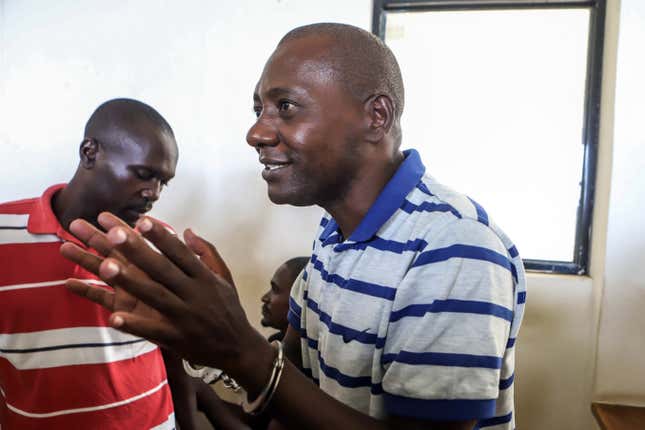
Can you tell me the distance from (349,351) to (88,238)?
1.42 ft

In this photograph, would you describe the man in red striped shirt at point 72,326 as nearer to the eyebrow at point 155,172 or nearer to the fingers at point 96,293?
the eyebrow at point 155,172

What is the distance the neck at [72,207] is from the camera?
1.16 metres

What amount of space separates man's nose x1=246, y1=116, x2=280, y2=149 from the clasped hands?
0.33 meters

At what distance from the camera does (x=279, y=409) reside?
1.86 feet

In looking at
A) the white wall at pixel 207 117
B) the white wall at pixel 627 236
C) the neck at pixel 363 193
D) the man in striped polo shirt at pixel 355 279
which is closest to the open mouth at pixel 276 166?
the man in striped polo shirt at pixel 355 279

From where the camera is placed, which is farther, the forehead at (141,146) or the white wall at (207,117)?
the white wall at (207,117)

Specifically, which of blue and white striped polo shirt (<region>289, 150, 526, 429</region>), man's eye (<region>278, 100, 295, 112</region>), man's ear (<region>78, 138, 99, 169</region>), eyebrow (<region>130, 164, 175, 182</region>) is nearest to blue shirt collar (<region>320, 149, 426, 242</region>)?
blue and white striped polo shirt (<region>289, 150, 526, 429</region>)

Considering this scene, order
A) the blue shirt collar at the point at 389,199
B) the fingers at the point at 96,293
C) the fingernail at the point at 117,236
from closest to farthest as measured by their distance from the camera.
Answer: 1. the fingernail at the point at 117,236
2. the fingers at the point at 96,293
3. the blue shirt collar at the point at 389,199

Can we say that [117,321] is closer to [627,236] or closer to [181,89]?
[181,89]

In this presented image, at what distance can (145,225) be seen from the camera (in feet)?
1.55

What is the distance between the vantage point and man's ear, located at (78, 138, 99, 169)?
4.02 ft

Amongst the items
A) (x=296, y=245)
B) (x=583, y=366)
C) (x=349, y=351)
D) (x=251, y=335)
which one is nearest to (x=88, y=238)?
(x=251, y=335)

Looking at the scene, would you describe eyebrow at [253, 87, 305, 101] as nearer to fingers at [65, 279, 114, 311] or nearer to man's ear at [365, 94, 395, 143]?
man's ear at [365, 94, 395, 143]

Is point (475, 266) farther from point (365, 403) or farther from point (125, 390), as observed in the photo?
point (125, 390)
